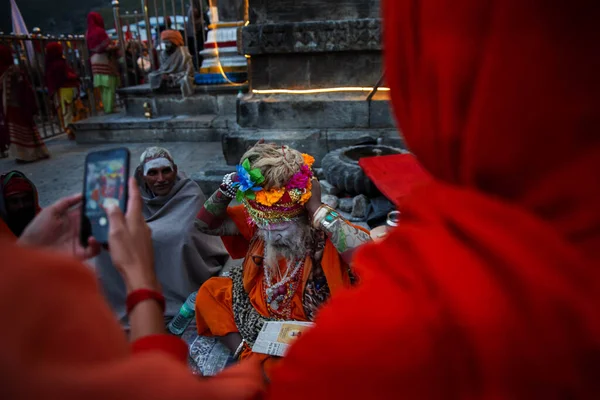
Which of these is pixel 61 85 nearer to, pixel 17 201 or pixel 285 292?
pixel 17 201

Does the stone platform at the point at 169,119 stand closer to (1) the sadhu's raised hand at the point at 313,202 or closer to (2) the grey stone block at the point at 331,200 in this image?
(2) the grey stone block at the point at 331,200

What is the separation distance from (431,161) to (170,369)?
1.82 feet

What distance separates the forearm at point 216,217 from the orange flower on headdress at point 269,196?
44cm

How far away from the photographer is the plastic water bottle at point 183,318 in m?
3.08

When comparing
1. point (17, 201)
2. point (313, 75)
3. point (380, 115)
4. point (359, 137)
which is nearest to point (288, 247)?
point (17, 201)

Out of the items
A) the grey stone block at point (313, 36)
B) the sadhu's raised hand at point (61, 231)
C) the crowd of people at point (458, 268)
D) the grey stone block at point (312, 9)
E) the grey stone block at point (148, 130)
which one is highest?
the grey stone block at point (312, 9)

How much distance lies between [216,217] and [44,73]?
1068 cm

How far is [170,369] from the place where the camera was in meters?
0.64

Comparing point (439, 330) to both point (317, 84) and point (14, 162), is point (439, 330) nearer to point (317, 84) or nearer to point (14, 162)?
point (317, 84)

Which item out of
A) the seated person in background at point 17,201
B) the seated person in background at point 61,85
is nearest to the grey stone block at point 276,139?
the seated person in background at point 17,201

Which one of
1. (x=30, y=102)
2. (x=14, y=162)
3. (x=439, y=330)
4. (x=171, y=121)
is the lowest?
(x=14, y=162)

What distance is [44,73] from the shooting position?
35.4ft

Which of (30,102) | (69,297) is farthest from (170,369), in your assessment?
(30,102)

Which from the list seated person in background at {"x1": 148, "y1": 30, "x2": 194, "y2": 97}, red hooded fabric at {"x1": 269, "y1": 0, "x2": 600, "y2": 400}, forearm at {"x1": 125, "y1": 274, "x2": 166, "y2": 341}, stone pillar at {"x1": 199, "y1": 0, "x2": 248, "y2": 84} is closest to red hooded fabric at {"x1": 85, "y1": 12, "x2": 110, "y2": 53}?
seated person in background at {"x1": 148, "y1": 30, "x2": 194, "y2": 97}
